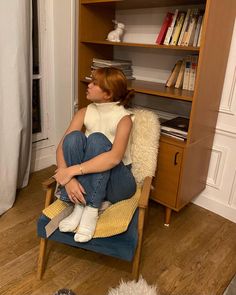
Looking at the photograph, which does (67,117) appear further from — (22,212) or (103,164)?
(103,164)

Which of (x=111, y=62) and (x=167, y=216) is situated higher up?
(x=111, y=62)

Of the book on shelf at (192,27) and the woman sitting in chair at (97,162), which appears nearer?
the woman sitting in chair at (97,162)

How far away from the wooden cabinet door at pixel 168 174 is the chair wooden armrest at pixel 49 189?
2.52 feet

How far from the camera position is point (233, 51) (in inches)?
72.6

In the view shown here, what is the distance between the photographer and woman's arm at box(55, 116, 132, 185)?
1410 mm

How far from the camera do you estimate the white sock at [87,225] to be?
134 cm

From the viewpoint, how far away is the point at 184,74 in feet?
6.52

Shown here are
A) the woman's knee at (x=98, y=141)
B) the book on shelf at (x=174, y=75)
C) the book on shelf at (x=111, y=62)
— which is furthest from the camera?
the book on shelf at (x=111, y=62)

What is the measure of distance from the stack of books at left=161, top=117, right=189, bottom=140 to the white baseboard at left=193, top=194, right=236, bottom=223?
664mm

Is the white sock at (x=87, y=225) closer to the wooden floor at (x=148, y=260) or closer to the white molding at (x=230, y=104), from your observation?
the wooden floor at (x=148, y=260)

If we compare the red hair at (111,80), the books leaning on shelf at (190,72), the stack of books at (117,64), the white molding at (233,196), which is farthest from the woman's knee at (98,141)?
the white molding at (233,196)

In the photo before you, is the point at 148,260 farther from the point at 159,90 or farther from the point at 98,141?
the point at 159,90

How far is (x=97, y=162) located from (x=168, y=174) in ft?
2.19

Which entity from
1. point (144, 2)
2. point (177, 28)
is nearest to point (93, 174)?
point (177, 28)
